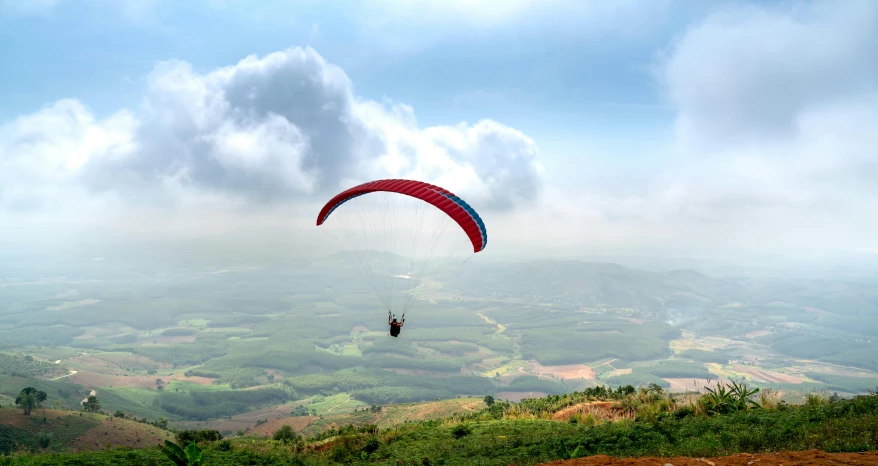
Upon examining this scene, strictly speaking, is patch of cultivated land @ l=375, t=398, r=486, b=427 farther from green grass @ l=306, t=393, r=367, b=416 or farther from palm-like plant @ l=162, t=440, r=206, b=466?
green grass @ l=306, t=393, r=367, b=416

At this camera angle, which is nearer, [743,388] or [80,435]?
[743,388]

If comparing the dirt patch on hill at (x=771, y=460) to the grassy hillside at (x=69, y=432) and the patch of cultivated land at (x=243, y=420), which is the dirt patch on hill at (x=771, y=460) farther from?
the patch of cultivated land at (x=243, y=420)

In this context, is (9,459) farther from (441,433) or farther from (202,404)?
(202,404)

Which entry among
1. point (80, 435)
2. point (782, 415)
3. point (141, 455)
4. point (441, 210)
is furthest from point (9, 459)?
point (80, 435)

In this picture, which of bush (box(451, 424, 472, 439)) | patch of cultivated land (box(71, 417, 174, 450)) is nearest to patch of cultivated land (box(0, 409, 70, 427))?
patch of cultivated land (box(71, 417, 174, 450))

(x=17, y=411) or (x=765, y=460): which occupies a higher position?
(x=765, y=460)

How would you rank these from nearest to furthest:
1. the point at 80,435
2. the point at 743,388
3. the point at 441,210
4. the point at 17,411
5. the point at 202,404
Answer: the point at 743,388 < the point at 441,210 < the point at 80,435 < the point at 17,411 < the point at 202,404

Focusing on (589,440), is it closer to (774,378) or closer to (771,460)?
(771,460)
